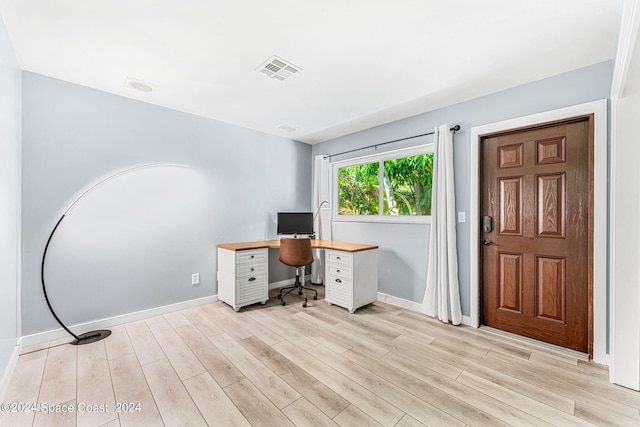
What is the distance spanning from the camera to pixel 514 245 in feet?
8.84

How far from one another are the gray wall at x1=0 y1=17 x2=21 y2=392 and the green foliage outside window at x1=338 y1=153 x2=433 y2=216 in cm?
360

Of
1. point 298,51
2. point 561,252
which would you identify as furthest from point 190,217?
point 561,252

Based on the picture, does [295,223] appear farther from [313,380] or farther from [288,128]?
[313,380]

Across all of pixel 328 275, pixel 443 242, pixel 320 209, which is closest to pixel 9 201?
pixel 328 275

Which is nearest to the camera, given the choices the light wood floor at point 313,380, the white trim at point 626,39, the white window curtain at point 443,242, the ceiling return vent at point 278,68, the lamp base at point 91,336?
the white trim at point 626,39

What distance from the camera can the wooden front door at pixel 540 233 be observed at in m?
2.33

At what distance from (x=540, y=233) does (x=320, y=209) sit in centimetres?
288

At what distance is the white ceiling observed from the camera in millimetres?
1685

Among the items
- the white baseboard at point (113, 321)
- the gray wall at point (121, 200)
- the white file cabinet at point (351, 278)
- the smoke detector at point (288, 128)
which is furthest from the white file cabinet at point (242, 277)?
the smoke detector at point (288, 128)

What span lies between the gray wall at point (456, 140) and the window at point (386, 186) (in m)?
0.13

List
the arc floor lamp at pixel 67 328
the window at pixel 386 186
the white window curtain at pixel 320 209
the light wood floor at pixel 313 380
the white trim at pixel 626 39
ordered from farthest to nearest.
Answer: the white window curtain at pixel 320 209 → the window at pixel 386 186 → the arc floor lamp at pixel 67 328 → the light wood floor at pixel 313 380 → the white trim at pixel 626 39

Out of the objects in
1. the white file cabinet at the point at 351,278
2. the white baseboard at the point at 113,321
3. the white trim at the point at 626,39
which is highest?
the white trim at the point at 626,39

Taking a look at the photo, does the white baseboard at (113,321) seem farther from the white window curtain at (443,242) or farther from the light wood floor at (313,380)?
the white window curtain at (443,242)

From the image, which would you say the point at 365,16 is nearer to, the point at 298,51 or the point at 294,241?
the point at 298,51
